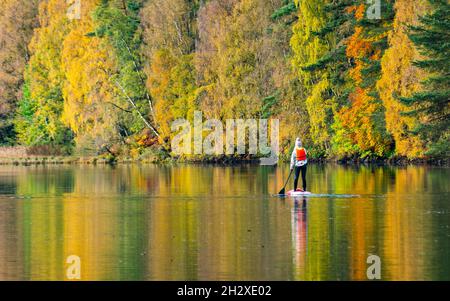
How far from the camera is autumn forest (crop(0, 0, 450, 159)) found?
53.7 metres

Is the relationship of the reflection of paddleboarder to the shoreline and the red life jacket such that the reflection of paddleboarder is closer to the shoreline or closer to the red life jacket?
the red life jacket

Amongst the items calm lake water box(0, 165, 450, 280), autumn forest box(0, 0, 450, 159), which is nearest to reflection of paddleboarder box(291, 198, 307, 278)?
calm lake water box(0, 165, 450, 280)

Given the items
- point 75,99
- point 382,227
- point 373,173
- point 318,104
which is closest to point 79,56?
point 75,99

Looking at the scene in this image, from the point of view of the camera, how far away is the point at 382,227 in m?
22.8

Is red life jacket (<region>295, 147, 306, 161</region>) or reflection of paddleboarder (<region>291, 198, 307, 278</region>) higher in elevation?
red life jacket (<region>295, 147, 306, 161</region>)

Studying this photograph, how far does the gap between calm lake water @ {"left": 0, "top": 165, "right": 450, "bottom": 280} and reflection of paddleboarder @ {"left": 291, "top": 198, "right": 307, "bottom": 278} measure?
23 millimetres

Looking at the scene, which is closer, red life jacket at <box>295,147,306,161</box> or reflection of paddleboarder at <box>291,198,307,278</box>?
reflection of paddleboarder at <box>291,198,307,278</box>

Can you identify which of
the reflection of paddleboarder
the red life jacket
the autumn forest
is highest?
the autumn forest

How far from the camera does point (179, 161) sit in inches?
2788

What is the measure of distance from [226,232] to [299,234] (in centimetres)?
145

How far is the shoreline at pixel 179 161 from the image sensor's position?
193 feet

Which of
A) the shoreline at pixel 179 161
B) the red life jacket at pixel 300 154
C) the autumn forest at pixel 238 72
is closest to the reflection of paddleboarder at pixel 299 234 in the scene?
the red life jacket at pixel 300 154

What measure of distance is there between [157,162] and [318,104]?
1360 centimetres
